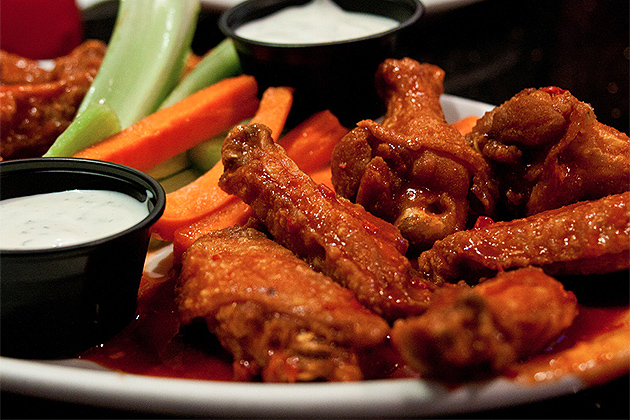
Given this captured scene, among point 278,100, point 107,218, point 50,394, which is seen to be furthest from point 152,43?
point 50,394

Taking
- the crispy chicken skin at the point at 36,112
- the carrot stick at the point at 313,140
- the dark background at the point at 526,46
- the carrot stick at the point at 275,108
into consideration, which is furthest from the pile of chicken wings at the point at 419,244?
the dark background at the point at 526,46

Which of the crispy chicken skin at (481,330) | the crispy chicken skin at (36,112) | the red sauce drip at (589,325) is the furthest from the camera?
the crispy chicken skin at (36,112)

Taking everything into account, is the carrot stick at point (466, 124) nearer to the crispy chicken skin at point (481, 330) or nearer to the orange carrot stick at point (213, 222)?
the orange carrot stick at point (213, 222)

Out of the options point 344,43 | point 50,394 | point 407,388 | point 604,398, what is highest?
point 344,43

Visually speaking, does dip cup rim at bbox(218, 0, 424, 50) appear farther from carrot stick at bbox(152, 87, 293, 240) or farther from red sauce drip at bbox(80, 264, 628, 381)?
red sauce drip at bbox(80, 264, 628, 381)

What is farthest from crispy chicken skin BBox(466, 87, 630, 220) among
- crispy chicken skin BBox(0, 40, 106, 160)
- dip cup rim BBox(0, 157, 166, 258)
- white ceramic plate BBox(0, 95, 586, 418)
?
crispy chicken skin BBox(0, 40, 106, 160)

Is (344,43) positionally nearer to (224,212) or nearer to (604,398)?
(224,212)
